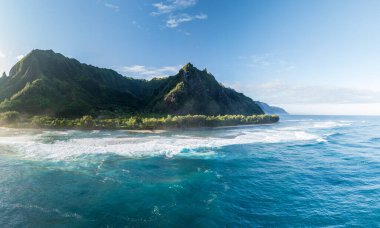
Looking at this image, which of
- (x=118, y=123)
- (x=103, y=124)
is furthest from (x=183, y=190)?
(x=118, y=123)

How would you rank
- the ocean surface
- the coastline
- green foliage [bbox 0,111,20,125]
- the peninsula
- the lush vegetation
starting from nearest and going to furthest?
the ocean surface < the coastline < the lush vegetation < green foliage [bbox 0,111,20,125] < the peninsula

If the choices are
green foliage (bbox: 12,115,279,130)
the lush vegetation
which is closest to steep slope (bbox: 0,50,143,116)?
the lush vegetation

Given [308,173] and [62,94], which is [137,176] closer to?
[308,173]

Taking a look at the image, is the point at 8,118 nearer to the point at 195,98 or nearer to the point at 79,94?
the point at 79,94

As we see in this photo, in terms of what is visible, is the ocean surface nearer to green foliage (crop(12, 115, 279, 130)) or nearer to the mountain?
green foliage (crop(12, 115, 279, 130))

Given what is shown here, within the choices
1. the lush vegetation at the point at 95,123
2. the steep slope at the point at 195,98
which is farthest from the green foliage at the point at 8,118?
the steep slope at the point at 195,98

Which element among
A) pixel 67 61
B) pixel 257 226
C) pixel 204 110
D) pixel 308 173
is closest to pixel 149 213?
pixel 257 226
